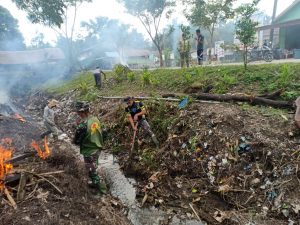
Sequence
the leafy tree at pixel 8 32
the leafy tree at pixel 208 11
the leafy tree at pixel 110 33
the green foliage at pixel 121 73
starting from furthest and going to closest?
the leafy tree at pixel 110 33
the leafy tree at pixel 8 32
the leafy tree at pixel 208 11
the green foliage at pixel 121 73

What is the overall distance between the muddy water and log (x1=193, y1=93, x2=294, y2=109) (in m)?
3.11

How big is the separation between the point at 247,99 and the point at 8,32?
37.8 meters

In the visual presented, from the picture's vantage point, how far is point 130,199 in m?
5.43

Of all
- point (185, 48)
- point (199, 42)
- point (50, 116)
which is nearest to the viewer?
point (50, 116)

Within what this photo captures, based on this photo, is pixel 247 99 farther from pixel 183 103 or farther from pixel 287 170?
pixel 287 170

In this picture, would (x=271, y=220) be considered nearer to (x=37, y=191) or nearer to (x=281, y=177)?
(x=281, y=177)

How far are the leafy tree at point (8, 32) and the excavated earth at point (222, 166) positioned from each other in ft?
114

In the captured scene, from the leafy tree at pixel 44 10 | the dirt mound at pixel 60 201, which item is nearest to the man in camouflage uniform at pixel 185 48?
the dirt mound at pixel 60 201

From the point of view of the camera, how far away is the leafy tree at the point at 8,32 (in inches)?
1351

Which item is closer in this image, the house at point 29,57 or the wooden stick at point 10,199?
the wooden stick at point 10,199

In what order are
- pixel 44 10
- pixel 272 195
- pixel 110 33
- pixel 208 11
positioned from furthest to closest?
pixel 110 33 → pixel 44 10 → pixel 208 11 → pixel 272 195

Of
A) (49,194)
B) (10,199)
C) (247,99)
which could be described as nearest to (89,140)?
(49,194)

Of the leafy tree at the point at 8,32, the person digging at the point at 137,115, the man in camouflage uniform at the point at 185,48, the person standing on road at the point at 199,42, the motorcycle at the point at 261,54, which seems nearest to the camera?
the person digging at the point at 137,115

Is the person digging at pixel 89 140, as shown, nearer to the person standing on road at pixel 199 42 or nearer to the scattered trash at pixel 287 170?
the scattered trash at pixel 287 170
